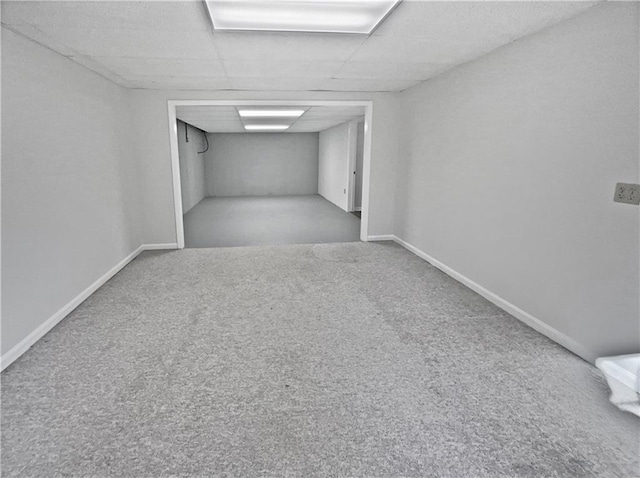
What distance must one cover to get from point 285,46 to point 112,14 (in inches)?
46.1

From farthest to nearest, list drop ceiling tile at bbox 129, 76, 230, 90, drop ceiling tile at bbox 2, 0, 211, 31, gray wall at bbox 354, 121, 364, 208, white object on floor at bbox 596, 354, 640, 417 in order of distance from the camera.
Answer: gray wall at bbox 354, 121, 364, 208 → drop ceiling tile at bbox 129, 76, 230, 90 → drop ceiling tile at bbox 2, 0, 211, 31 → white object on floor at bbox 596, 354, 640, 417

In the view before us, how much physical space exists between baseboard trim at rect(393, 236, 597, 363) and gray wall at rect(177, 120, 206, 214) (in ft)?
18.2

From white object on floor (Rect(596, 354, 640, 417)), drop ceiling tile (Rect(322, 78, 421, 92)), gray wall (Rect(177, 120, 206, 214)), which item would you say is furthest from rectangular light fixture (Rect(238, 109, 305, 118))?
white object on floor (Rect(596, 354, 640, 417))

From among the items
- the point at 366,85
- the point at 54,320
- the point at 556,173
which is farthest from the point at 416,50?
the point at 54,320

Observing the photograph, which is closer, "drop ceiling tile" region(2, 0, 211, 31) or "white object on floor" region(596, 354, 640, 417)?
"white object on floor" region(596, 354, 640, 417)

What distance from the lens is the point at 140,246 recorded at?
4762 mm

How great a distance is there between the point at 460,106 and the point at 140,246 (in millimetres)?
4122

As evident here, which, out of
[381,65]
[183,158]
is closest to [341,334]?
[381,65]

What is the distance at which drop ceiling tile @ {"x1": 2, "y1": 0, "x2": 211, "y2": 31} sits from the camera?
200 cm

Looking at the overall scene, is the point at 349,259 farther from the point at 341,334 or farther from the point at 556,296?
the point at 556,296

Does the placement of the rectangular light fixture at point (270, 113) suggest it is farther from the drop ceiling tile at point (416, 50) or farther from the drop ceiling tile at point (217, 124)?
the drop ceiling tile at point (416, 50)

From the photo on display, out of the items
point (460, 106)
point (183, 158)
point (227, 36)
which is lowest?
point (183, 158)

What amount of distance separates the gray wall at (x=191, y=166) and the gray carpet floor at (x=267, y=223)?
0.29m

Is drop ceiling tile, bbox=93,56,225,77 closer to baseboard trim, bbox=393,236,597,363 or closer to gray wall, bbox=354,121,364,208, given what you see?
baseboard trim, bbox=393,236,597,363
